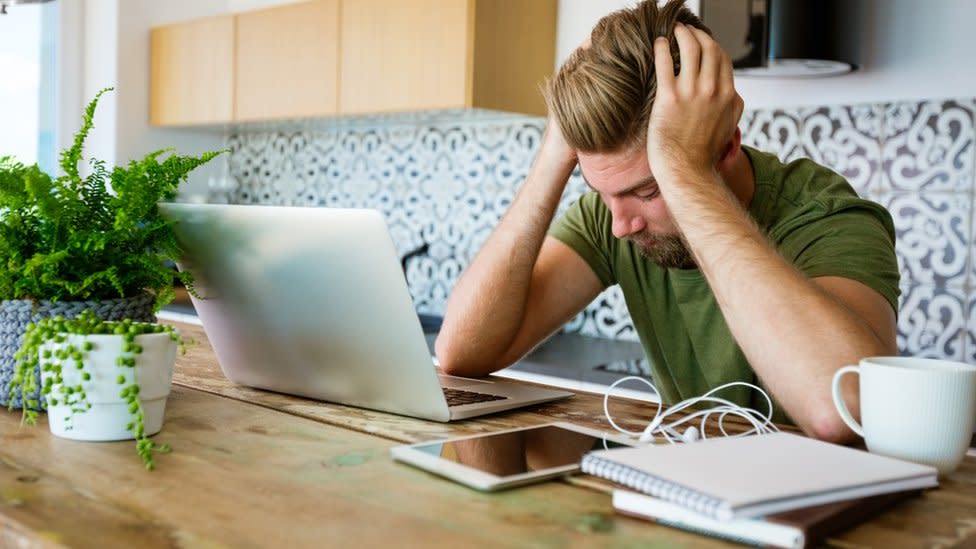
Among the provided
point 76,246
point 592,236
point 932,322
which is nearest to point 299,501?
point 76,246

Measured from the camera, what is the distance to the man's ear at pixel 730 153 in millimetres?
1518

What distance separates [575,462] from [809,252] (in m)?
0.67

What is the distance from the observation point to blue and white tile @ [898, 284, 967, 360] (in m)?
2.27

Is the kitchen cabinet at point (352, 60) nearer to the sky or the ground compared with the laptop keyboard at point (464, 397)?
nearer to the sky

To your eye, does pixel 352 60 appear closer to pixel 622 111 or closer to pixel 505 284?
pixel 505 284

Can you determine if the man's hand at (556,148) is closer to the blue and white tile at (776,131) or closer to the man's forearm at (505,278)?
the man's forearm at (505,278)

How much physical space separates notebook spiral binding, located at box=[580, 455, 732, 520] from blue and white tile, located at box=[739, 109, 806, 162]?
1868mm

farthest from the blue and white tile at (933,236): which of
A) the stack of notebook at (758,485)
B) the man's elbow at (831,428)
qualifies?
the stack of notebook at (758,485)

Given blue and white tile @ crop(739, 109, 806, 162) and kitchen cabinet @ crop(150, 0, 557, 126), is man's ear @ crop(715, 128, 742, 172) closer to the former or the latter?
blue and white tile @ crop(739, 109, 806, 162)

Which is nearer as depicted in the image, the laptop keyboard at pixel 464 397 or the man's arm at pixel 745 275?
the man's arm at pixel 745 275

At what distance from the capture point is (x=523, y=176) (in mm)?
3125

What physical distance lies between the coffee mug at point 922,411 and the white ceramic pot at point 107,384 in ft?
2.36

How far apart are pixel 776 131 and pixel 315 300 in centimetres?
175

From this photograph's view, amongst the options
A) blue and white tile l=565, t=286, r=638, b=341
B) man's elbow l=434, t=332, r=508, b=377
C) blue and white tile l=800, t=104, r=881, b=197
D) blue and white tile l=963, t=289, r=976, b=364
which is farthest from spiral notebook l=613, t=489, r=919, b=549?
blue and white tile l=565, t=286, r=638, b=341
